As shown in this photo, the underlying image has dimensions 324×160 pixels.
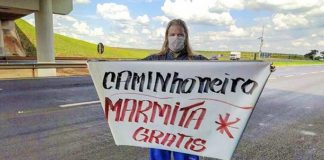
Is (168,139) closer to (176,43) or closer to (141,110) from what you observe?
(141,110)

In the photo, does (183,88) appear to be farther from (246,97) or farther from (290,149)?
(290,149)

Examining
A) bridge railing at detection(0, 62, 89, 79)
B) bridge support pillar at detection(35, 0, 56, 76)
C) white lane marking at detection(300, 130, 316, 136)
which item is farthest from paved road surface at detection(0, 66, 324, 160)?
bridge support pillar at detection(35, 0, 56, 76)

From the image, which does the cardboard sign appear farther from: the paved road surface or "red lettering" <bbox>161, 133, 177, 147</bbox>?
the paved road surface

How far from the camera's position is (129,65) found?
3094 millimetres

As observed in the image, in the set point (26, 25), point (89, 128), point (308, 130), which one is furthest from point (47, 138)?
point (26, 25)

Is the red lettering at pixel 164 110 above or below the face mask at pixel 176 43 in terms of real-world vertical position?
below

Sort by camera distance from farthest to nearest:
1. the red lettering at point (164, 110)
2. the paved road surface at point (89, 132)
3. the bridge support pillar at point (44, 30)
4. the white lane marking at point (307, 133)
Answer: the bridge support pillar at point (44, 30) < the white lane marking at point (307, 133) < the paved road surface at point (89, 132) < the red lettering at point (164, 110)

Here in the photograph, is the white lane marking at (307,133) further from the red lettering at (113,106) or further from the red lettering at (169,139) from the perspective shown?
the red lettering at (113,106)

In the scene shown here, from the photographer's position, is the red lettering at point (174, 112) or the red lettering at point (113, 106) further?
the red lettering at point (113, 106)

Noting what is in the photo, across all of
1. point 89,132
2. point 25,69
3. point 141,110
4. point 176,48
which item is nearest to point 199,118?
point 141,110

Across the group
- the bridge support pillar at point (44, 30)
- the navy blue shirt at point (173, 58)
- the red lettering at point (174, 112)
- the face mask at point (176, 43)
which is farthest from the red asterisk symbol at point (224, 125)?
the bridge support pillar at point (44, 30)

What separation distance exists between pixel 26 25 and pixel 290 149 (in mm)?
70337

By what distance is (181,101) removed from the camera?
2.98 meters

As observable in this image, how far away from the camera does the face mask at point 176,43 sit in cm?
310
